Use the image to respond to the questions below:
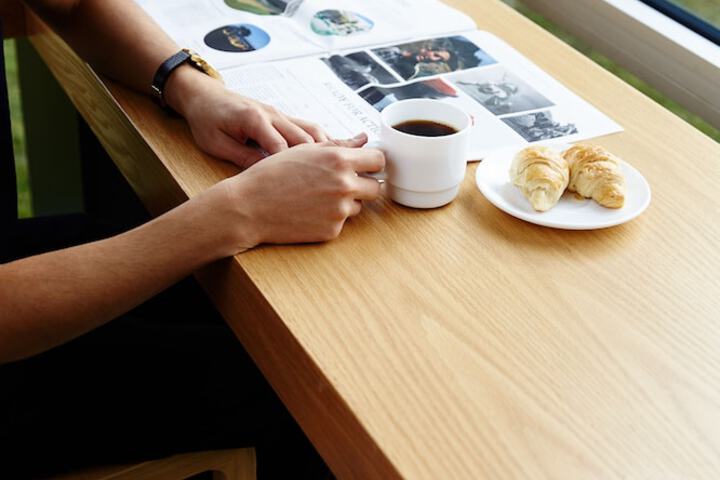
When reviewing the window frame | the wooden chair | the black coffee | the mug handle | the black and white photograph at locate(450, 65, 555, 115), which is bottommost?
the wooden chair

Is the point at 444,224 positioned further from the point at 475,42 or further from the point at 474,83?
the point at 475,42

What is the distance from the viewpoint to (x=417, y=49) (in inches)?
50.0

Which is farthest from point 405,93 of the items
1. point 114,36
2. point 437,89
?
point 114,36

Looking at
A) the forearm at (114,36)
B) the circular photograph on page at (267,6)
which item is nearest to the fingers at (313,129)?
the forearm at (114,36)

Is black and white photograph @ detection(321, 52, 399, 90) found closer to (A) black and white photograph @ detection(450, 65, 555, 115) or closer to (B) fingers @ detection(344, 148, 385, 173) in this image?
(A) black and white photograph @ detection(450, 65, 555, 115)

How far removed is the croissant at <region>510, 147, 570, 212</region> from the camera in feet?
3.11

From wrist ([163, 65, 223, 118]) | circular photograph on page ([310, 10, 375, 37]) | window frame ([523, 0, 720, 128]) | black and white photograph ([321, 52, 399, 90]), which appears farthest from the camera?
window frame ([523, 0, 720, 128])

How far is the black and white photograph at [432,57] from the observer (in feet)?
4.01

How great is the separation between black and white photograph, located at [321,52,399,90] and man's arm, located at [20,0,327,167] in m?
0.18

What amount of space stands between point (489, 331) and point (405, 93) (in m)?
0.45

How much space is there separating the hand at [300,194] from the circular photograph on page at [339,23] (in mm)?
410

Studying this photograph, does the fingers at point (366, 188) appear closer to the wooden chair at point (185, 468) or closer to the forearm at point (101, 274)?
the forearm at point (101, 274)

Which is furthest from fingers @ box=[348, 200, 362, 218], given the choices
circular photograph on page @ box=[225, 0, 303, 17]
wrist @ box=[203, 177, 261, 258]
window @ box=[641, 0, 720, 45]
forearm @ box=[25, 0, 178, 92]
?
window @ box=[641, 0, 720, 45]

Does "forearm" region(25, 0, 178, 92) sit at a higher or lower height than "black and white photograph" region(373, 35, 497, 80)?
higher
